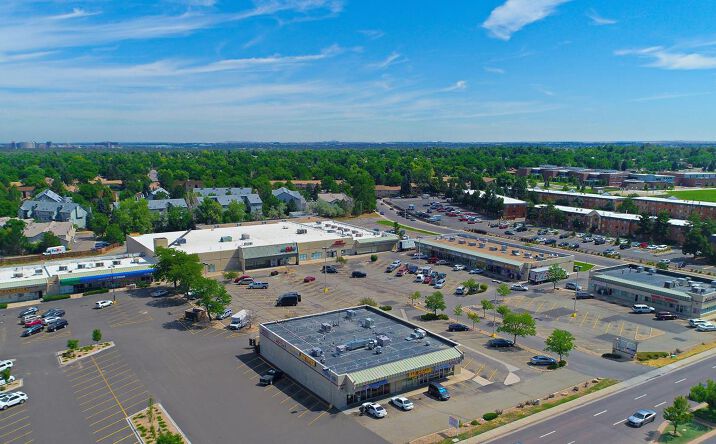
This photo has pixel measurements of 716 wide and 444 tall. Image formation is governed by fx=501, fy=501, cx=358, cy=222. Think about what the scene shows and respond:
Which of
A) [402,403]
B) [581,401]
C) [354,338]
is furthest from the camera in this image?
[354,338]

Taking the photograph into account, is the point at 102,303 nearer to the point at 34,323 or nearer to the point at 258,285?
the point at 34,323

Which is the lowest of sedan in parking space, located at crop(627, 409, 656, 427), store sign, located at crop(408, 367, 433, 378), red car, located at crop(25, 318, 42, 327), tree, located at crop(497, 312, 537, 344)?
red car, located at crop(25, 318, 42, 327)

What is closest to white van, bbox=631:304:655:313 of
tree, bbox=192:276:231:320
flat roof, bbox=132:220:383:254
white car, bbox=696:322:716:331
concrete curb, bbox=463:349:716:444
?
white car, bbox=696:322:716:331

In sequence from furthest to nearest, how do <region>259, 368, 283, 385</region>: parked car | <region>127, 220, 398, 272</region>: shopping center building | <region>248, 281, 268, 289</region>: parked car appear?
<region>127, 220, 398, 272</region>: shopping center building → <region>248, 281, 268, 289</region>: parked car → <region>259, 368, 283, 385</region>: parked car

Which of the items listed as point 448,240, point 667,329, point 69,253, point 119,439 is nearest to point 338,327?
point 119,439

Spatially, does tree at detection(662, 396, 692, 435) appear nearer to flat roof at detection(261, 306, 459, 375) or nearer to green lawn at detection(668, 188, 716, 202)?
flat roof at detection(261, 306, 459, 375)

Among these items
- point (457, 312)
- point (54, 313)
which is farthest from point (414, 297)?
point (54, 313)

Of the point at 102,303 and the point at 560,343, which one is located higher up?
the point at 560,343
